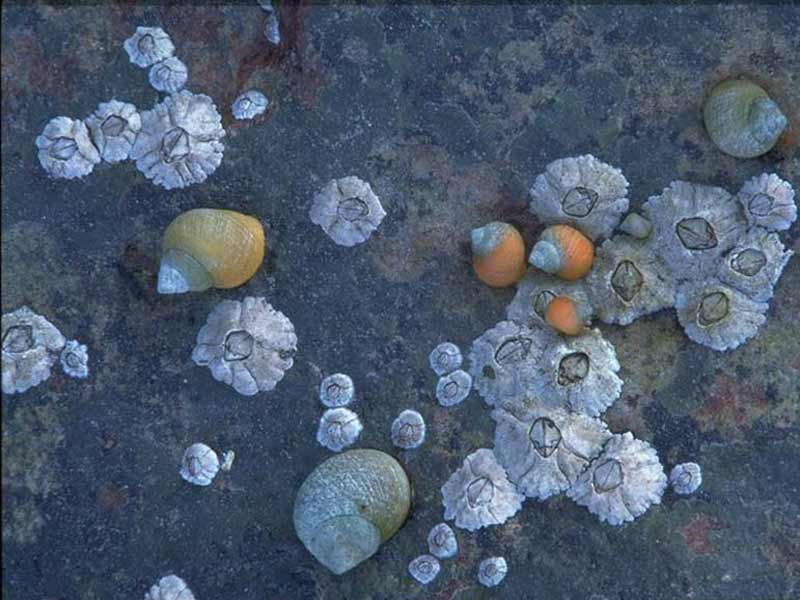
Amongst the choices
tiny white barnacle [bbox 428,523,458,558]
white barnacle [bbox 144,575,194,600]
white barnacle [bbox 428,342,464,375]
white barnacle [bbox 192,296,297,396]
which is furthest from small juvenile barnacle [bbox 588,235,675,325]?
white barnacle [bbox 144,575,194,600]

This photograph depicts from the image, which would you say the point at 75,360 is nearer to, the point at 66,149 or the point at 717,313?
the point at 66,149

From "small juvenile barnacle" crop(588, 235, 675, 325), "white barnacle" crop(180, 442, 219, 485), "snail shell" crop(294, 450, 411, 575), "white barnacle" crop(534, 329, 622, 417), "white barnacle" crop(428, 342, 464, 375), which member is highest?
"small juvenile barnacle" crop(588, 235, 675, 325)

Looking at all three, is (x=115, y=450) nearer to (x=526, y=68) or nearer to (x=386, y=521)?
(x=386, y=521)

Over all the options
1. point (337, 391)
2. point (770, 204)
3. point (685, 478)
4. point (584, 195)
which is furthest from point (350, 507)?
point (770, 204)

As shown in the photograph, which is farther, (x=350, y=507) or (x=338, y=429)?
(x=338, y=429)

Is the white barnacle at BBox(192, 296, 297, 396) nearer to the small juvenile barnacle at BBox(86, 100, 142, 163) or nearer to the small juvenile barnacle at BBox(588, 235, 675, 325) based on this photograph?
the small juvenile barnacle at BBox(86, 100, 142, 163)
